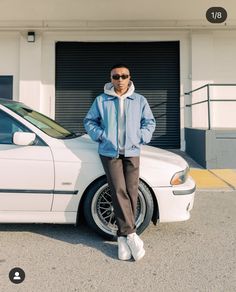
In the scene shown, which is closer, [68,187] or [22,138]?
[22,138]

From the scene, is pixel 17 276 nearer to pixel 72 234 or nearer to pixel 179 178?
pixel 72 234

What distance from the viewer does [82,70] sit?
11.4 meters

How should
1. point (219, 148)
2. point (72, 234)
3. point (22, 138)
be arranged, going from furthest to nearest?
point (219, 148), point (72, 234), point (22, 138)

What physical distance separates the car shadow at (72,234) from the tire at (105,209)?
127 millimetres

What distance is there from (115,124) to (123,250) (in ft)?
4.08

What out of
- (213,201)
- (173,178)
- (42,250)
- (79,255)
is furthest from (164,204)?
(213,201)

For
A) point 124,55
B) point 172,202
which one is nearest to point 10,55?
point 124,55

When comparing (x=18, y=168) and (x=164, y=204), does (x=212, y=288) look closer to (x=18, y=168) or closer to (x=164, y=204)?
(x=164, y=204)

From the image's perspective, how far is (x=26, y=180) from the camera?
3.68 meters

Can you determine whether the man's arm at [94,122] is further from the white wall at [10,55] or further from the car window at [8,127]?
the white wall at [10,55]

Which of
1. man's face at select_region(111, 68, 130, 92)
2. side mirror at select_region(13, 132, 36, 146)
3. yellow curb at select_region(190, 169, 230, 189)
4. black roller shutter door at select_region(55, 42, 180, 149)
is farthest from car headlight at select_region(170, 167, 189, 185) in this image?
black roller shutter door at select_region(55, 42, 180, 149)

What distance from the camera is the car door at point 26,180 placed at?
367cm

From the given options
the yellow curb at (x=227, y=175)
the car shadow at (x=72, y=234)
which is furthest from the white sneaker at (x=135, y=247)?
the yellow curb at (x=227, y=175)

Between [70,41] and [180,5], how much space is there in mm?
3691
